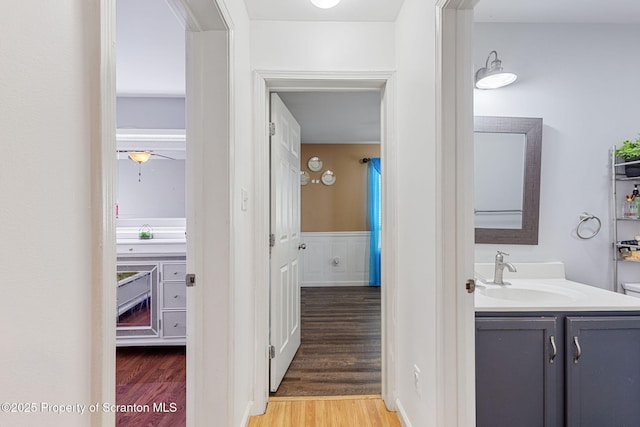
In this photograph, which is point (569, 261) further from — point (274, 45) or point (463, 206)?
point (274, 45)

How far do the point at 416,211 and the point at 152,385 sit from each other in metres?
2.15

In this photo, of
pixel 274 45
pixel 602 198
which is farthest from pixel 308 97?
pixel 602 198

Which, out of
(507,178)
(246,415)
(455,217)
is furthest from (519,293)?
(246,415)

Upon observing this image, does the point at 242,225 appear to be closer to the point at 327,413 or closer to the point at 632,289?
the point at 327,413

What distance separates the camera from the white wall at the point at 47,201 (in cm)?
42

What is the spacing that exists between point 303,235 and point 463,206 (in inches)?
160

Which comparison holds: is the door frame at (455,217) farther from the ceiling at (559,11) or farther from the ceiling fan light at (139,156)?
the ceiling fan light at (139,156)

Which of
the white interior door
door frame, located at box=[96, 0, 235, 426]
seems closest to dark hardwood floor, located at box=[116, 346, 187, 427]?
Result: the white interior door

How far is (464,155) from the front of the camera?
123 centimetres

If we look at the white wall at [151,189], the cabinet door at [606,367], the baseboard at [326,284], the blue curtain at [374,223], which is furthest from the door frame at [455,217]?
the baseboard at [326,284]

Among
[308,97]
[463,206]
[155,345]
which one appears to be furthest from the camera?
[308,97]

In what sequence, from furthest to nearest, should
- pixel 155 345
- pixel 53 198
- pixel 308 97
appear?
pixel 308 97 < pixel 155 345 < pixel 53 198

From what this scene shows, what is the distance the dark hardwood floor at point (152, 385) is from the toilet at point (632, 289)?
2.81 meters

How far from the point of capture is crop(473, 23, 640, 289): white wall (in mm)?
1968
